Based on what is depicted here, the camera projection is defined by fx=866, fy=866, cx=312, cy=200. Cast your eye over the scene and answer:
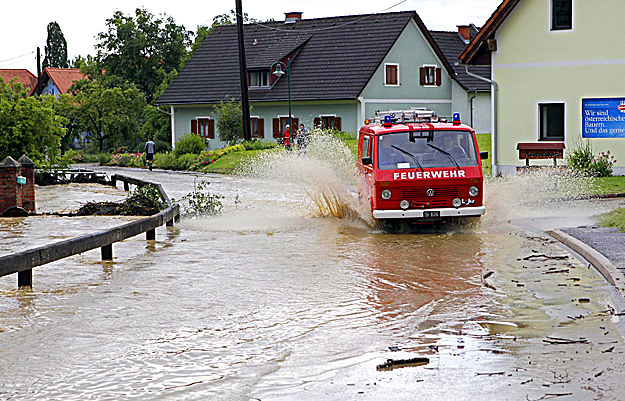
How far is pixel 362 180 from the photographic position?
16.8 meters

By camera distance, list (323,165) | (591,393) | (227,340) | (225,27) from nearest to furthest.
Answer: (591,393) < (227,340) < (323,165) < (225,27)

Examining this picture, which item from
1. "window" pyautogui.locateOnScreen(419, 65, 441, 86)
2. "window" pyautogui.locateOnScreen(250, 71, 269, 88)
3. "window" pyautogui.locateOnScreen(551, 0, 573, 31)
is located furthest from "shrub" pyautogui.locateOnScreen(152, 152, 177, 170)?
"window" pyautogui.locateOnScreen(551, 0, 573, 31)

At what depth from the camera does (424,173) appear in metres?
15.1

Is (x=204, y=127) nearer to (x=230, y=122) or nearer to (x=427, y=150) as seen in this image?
(x=230, y=122)

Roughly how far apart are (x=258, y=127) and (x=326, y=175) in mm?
37506

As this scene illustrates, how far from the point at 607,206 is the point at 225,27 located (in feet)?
147

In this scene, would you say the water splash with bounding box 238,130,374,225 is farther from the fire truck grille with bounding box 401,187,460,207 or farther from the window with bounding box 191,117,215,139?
the window with bounding box 191,117,215,139

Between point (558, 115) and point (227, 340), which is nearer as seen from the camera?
point (227, 340)

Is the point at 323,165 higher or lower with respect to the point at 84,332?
higher

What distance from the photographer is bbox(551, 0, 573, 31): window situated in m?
27.2

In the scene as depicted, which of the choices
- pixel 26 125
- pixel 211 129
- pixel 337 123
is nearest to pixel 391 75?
pixel 337 123

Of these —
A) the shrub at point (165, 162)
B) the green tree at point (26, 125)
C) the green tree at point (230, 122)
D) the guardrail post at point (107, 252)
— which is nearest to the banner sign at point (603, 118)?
the green tree at point (26, 125)

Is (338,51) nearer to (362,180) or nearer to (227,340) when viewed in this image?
(362,180)

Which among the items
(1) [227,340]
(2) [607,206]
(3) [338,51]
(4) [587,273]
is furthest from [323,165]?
(3) [338,51]
